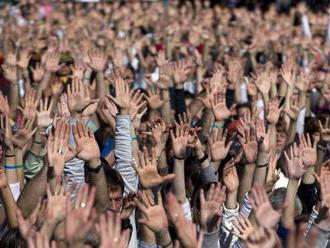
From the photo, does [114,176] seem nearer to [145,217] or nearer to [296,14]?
[145,217]

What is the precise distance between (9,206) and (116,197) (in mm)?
472

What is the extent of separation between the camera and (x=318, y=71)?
590 centimetres

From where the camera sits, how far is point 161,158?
11.2 ft

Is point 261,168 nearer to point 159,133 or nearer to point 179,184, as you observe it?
point 179,184

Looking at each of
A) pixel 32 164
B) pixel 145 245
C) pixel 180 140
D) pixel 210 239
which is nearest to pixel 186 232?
pixel 210 239

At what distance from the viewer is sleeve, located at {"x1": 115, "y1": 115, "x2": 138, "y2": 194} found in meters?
3.11

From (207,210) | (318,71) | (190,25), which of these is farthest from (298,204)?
(190,25)

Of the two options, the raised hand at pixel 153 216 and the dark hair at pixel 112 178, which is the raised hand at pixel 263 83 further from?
the raised hand at pixel 153 216

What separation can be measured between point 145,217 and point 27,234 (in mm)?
469

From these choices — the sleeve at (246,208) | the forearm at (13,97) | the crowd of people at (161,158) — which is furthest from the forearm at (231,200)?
the forearm at (13,97)

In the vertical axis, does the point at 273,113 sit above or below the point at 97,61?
below

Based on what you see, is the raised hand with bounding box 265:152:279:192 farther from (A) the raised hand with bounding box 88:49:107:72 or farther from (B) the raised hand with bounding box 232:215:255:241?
(A) the raised hand with bounding box 88:49:107:72

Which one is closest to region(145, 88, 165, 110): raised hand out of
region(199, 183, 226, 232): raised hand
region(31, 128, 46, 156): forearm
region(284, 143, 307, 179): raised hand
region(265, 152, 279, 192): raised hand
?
region(31, 128, 46, 156): forearm

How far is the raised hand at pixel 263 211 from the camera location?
2242 mm
